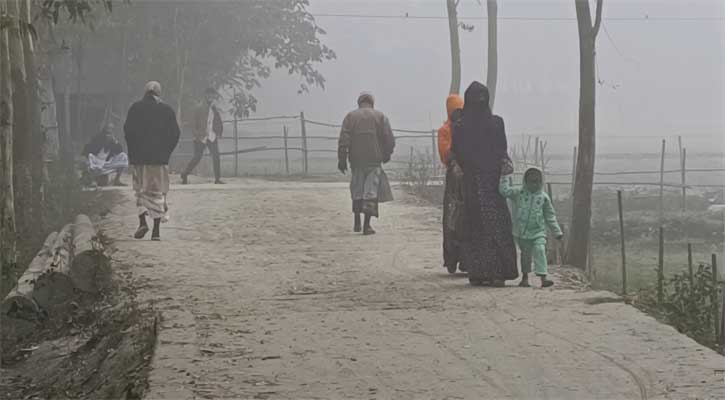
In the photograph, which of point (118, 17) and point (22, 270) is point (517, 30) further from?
point (22, 270)

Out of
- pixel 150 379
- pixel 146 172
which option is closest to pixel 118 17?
pixel 146 172

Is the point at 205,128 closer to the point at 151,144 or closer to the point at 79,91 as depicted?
the point at 151,144

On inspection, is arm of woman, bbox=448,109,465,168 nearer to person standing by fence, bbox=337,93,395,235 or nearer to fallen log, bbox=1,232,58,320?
fallen log, bbox=1,232,58,320

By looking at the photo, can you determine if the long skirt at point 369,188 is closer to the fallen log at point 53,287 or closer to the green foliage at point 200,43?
the fallen log at point 53,287

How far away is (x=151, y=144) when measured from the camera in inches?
583

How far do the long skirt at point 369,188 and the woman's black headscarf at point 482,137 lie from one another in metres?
4.50

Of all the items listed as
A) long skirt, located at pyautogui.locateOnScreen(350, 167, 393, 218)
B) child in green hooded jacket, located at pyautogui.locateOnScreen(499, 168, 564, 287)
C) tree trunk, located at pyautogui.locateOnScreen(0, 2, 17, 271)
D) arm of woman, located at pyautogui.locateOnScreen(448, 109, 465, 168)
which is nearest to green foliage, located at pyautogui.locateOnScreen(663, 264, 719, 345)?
child in green hooded jacket, located at pyautogui.locateOnScreen(499, 168, 564, 287)

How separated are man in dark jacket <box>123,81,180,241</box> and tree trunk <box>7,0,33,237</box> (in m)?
1.53

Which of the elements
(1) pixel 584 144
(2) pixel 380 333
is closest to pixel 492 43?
(1) pixel 584 144

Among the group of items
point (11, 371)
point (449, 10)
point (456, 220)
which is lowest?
point (11, 371)

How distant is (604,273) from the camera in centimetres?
1661

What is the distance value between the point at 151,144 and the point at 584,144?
4.59m

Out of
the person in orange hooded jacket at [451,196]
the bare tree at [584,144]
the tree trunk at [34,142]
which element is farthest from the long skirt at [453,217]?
the tree trunk at [34,142]

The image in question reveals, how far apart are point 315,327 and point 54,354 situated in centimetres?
247
